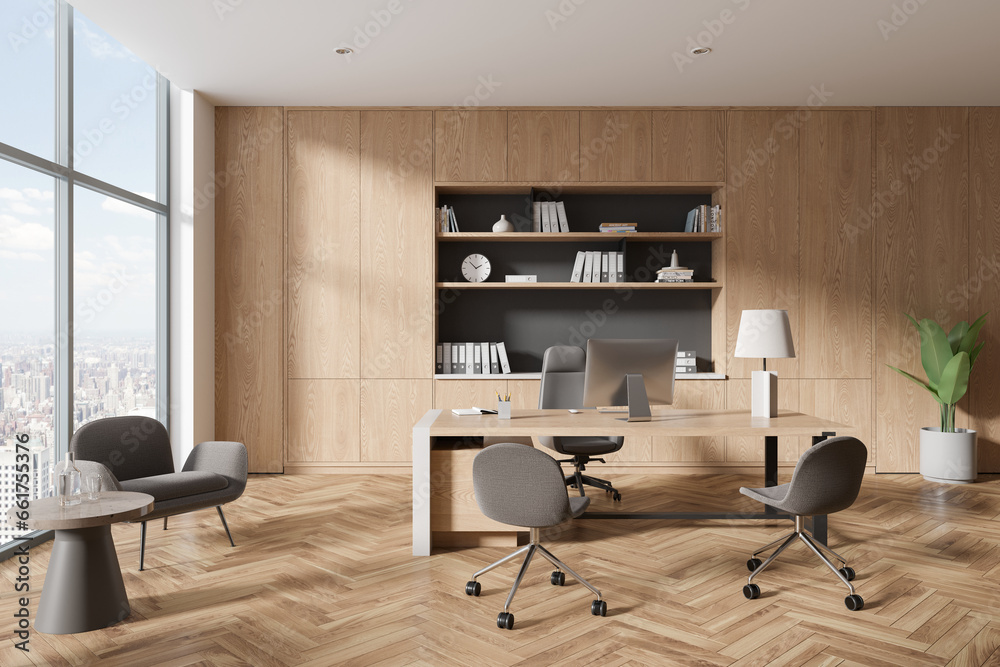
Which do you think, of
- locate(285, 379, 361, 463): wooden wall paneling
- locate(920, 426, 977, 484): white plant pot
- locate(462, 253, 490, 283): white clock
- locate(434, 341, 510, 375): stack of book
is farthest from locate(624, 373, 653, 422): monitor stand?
locate(920, 426, 977, 484): white plant pot

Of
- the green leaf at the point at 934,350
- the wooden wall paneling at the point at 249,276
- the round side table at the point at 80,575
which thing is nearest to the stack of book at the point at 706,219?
the green leaf at the point at 934,350

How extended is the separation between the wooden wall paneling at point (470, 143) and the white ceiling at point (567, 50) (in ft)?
0.49

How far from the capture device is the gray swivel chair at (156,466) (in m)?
3.44

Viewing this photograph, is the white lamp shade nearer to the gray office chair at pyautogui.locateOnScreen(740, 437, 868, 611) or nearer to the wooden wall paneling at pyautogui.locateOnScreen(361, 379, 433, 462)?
the gray office chair at pyautogui.locateOnScreen(740, 437, 868, 611)

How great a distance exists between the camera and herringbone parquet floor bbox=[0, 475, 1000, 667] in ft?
8.21

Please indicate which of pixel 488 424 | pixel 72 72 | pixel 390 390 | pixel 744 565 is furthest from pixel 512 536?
pixel 72 72

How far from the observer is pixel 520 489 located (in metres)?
2.73

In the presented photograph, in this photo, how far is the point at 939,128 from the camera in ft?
18.7

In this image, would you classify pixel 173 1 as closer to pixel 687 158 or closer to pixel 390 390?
pixel 390 390

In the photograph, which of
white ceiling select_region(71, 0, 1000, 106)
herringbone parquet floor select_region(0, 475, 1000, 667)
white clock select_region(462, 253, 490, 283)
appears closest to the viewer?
herringbone parquet floor select_region(0, 475, 1000, 667)

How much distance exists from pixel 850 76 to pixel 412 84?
11.2 feet

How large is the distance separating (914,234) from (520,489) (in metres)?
4.84

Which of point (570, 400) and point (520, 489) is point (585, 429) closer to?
point (520, 489)

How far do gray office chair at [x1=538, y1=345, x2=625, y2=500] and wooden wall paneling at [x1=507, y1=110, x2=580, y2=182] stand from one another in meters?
1.71
